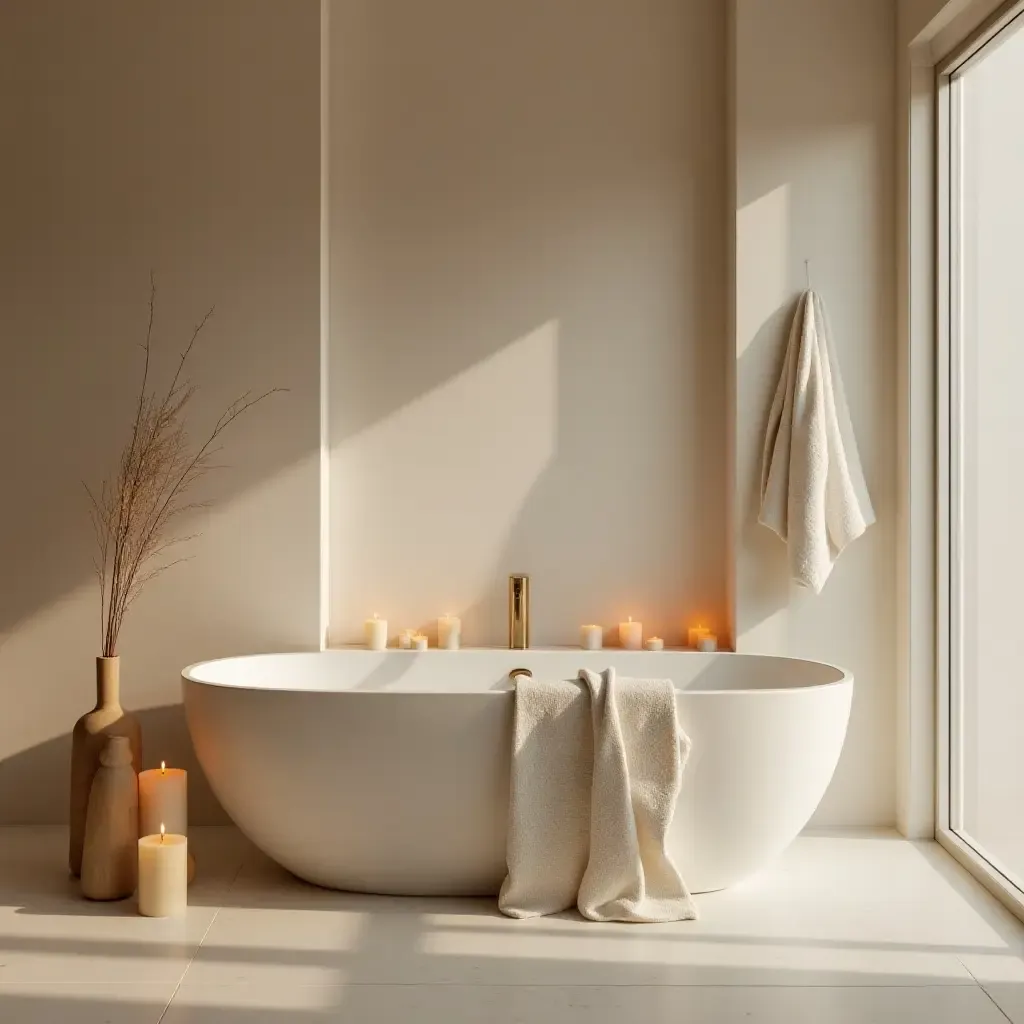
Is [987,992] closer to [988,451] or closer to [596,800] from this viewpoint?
[596,800]

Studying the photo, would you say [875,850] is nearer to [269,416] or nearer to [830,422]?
[830,422]

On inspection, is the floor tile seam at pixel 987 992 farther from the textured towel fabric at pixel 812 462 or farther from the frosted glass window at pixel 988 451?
the textured towel fabric at pixel 812 462

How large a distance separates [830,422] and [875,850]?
4.10ft

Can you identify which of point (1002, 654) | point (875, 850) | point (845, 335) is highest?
point (845, 335)

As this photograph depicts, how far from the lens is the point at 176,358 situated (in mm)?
3701

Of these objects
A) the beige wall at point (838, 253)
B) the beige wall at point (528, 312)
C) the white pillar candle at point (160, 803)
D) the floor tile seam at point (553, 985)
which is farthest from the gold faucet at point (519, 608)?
the floor tile seam at point (553, 985)

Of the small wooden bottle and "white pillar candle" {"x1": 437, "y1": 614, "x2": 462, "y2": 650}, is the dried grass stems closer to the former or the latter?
the small wooden bottle

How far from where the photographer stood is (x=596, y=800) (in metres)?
2.88

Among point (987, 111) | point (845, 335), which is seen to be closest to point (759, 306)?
point (845, 335)

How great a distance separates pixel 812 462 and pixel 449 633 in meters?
1.23

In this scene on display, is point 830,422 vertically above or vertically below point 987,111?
below

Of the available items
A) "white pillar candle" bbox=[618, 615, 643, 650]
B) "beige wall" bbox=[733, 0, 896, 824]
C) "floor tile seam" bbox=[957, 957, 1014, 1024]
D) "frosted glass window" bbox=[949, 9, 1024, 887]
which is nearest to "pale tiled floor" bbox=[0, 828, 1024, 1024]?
"floor tile seam" bbox=[957, 957, 1014, 1024]

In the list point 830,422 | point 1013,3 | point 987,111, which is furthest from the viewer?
point 830,422

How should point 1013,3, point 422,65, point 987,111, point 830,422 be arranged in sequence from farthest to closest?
1. point 422,65
2. point 830,422
3. point 987,111
4. point 1013,3
